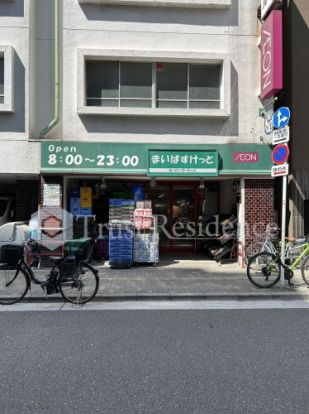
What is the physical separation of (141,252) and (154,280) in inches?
78.6

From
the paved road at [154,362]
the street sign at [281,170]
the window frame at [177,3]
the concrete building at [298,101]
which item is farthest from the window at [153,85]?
the paved road at [154,362]

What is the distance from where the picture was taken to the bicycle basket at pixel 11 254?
25.0 feet

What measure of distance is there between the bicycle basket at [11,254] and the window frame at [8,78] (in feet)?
15.3

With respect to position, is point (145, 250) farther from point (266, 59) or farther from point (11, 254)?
point (266, 59)

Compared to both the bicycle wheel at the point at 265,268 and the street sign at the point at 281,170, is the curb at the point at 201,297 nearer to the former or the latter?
the bicycle wheel at the point at 265,268

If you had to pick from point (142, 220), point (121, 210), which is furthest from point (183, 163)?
point (121, 210)

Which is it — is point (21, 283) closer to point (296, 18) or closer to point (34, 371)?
point (34, 371)

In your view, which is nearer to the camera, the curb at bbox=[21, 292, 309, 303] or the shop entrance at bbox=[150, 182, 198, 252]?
the curb at bbox=[21, 292, 309, 303]

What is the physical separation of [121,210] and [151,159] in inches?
67.4

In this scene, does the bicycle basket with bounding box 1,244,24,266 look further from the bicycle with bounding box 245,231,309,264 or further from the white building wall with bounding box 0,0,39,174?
the bicycle with bounding box 245,231,309,264

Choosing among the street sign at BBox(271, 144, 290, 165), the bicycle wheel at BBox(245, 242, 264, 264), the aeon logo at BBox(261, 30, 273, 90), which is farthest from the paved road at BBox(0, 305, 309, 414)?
the aeon logo at BBox(261, 30, 273, 90)

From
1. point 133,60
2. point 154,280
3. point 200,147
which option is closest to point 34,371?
point 154,280

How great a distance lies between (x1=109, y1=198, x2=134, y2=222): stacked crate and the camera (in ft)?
38.9

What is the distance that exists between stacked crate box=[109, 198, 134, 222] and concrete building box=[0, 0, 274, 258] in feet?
2.39
